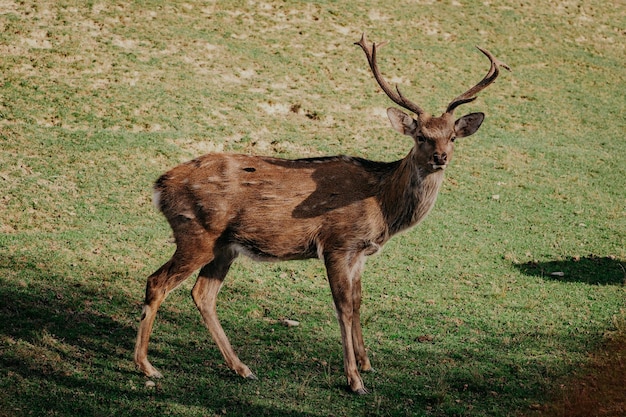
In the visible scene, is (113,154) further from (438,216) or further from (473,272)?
(473,272)

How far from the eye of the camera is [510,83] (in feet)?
66.0

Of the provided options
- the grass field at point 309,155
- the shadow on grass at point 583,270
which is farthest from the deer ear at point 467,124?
the shadow on grass at point 583,270

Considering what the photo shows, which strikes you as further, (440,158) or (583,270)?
(583,270)

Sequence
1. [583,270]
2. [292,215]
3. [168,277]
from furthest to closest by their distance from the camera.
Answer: [583,270] → [292,215] → [168,277]

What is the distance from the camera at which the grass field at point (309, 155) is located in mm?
7379

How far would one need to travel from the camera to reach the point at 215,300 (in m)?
7.78

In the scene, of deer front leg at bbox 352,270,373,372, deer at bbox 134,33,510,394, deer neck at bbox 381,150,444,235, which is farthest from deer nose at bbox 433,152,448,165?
deer front leg at bbox 352,270,373,372

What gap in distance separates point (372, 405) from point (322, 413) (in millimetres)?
484

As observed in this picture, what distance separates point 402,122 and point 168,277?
271cm

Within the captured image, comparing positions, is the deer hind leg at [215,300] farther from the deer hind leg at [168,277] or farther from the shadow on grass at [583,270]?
the shadow on grass at [583,270]

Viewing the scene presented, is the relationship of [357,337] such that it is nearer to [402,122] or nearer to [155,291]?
[155,291]

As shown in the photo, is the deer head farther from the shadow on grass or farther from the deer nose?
the shadow on grass

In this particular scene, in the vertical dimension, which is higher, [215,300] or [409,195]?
[409,195]

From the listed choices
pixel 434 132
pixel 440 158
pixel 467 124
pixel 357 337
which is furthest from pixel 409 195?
pixel 357 337
